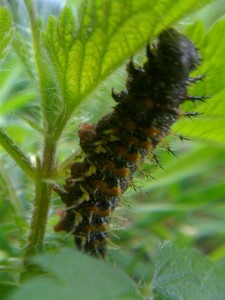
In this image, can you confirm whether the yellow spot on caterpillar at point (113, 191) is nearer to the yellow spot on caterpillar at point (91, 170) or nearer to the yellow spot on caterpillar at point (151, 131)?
the yellow spot on caterpillar at point (91, 170)

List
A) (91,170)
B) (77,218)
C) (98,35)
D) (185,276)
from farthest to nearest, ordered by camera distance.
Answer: (77,218) → (91,170) → (185,276) → (98,35)

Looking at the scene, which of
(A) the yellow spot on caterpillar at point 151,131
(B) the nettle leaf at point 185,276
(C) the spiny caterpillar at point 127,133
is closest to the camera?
(B) the nettle leaf at point 185,276

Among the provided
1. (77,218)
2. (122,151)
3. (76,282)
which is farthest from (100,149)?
(76,282)

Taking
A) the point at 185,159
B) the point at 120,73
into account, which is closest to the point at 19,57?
the point at 120,73

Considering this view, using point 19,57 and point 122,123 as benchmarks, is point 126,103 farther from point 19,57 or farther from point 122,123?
point 19,57

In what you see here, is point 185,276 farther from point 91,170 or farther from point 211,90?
point 211,90

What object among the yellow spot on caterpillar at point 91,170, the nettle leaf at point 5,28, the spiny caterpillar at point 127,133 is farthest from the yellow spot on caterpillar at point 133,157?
the nettle leaf at point 5,28

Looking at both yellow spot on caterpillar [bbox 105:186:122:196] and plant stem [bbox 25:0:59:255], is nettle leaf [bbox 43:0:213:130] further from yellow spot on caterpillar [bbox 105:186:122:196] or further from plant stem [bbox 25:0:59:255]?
yellow spot on caterpillar [bbox 105:186:122:196]
